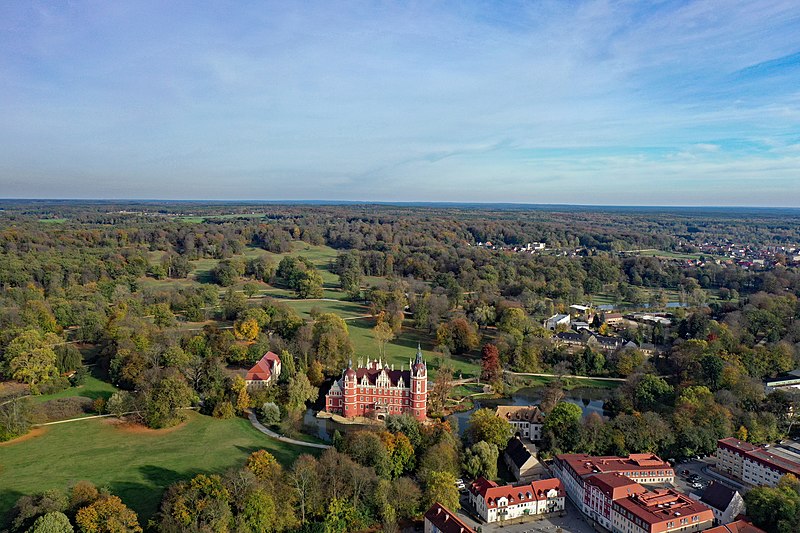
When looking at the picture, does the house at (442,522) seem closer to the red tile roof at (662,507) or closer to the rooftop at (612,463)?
the red tile roof at (662,507)

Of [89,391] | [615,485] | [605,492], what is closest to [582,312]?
[615,485]

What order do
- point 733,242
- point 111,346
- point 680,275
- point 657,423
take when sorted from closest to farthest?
point 657,423 < point 111,346 < point 680,275 < point 733,242

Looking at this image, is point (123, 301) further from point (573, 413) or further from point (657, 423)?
point (657, 423)

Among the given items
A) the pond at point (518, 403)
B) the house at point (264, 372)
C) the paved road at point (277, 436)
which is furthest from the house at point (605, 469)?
the house at point (264, 372)

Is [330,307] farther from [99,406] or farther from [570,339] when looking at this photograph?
[99,406]

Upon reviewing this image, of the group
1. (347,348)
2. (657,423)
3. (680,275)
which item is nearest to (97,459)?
(347,348)
